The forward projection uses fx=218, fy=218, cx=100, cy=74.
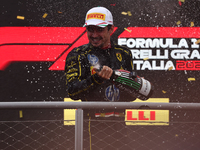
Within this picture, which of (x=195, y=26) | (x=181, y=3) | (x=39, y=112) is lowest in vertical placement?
(x=39, y=112)

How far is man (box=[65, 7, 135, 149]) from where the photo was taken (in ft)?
4.13

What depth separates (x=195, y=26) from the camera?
2498mm

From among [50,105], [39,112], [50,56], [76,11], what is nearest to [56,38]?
[50,56]

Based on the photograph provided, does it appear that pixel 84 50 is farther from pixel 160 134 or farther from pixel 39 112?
pixel 160 134

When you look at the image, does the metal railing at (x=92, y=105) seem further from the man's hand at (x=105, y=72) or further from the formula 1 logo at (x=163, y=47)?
the formula 1 logo at (x=163, y=47)

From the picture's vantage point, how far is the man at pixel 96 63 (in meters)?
1.26

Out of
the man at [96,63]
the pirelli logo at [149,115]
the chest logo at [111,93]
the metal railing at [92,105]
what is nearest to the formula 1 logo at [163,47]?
the pirelli logo at [149,115]

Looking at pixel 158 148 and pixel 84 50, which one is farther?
pixel 158 148

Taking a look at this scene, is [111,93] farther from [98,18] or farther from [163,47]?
[163,47]

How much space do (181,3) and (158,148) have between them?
170 centimetres

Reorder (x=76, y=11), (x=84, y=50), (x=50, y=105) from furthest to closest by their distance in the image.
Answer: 1. (x=76, y=11)
2. (x=84, y=50)
3. (x=50, y=105)

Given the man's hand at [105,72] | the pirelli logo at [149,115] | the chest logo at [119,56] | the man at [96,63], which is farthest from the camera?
the pirelli logo at [149,115]

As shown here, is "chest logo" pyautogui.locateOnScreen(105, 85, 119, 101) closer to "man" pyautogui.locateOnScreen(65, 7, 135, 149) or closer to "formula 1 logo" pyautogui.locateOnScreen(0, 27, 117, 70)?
"man" pyautogui.locateOnScreen(65, 7, 135, 149)

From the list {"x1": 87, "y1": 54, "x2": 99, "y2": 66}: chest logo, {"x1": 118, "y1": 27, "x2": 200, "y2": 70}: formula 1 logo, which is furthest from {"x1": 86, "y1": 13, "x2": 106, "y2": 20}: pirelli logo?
{"x1": 118, "y1": 27, "x2": 200, "y2": 70}: formula 1 logo
